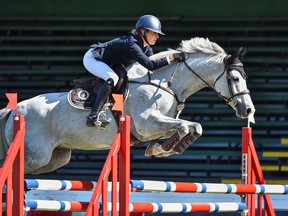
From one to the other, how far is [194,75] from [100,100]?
2.79 ft

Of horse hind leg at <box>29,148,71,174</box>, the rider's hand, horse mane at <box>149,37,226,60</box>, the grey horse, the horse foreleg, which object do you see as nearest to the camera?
the horse foreleg

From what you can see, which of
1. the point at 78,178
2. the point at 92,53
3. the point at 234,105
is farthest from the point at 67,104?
the point at 78,178

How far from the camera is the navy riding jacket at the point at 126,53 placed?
32.1 ft

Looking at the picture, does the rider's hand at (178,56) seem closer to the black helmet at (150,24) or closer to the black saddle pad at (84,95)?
the black helmet at (150,24)

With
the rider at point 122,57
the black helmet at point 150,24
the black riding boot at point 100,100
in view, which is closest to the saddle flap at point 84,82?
the rider at point 122,57

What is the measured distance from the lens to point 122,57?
393 inches

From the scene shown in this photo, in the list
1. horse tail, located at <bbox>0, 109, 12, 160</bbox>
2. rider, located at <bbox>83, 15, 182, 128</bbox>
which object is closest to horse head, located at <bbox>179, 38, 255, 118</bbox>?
rider, located at <bbox>83, 15, 182, 128</bbox>

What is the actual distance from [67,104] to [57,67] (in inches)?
170

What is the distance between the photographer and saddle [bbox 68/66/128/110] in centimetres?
1000

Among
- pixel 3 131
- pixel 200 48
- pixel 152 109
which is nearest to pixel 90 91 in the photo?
pixel 152 109

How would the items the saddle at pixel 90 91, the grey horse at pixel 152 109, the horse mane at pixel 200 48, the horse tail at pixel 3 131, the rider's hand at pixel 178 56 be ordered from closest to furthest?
the grey horse at pixel 152 109 → the saddle at pixel 90 91 → the rider's hand at pixel 178 56 → the horse mane at pixel 200 48 → the horse tail at pixel 3 131

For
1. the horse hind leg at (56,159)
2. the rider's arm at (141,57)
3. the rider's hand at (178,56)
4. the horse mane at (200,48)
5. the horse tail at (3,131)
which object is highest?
the horse mane at (200,48)

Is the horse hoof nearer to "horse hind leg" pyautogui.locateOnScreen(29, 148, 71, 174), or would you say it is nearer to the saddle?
the saddle

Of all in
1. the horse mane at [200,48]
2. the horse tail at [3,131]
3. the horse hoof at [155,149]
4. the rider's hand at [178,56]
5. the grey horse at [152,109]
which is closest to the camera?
the horse hoof at [155,149]
